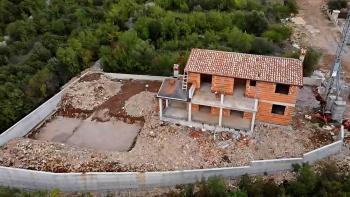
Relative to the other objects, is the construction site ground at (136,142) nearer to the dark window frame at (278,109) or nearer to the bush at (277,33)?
the dark window frame at (278,109)

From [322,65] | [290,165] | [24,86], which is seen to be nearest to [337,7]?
[322,65]

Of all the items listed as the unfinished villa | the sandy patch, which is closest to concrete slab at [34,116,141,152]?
the sandy patch

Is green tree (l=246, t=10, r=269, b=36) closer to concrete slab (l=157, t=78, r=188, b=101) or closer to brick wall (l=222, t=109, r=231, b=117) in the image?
concrete slab (l=157, t=78, r=188, b=101)

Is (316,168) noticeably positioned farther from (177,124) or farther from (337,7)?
(337,7)

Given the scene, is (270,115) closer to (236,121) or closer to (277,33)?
(236,121)

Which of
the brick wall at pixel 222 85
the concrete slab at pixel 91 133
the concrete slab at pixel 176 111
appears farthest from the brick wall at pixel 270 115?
the concrete slab at pixel 91 133

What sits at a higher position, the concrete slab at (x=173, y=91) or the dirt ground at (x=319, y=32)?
the concrete slab at (x=173, y=91)

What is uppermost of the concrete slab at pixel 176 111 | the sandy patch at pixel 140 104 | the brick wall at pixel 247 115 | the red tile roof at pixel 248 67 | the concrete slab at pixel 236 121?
the red tile roof at pixel 248 67
